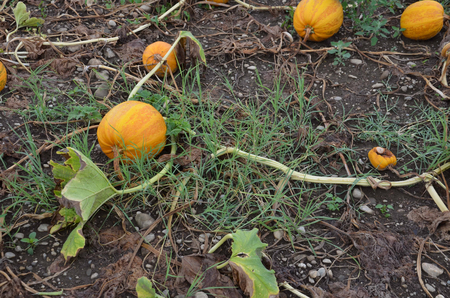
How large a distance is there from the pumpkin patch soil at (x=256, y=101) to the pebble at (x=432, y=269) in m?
0.03

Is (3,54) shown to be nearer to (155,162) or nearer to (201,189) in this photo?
(155,162)

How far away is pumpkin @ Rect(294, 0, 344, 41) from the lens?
11.1 feet

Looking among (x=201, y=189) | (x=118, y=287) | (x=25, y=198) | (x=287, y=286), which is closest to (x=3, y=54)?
(x=25, y=198)

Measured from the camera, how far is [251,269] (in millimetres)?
1874

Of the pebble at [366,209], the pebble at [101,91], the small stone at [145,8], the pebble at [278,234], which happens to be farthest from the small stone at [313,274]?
the small stone at [145,8]

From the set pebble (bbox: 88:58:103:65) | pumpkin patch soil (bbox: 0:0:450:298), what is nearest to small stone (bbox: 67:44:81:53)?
pumpkin patch soil (bbox: 0:0:450:298)

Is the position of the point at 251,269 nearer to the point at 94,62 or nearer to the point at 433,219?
the point at 433,219

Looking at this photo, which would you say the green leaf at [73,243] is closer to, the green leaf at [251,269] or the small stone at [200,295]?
the small stone at [200,295]

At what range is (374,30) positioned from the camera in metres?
3.44

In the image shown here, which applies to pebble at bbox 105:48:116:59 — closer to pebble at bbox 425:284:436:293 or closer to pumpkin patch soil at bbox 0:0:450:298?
pumpkin patch soil at bbox 0:0:450:298

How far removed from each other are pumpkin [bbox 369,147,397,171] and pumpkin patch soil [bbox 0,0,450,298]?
85mm

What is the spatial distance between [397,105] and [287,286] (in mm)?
1844

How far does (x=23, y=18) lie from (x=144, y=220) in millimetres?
2470

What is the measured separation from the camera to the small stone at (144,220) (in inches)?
90.6
